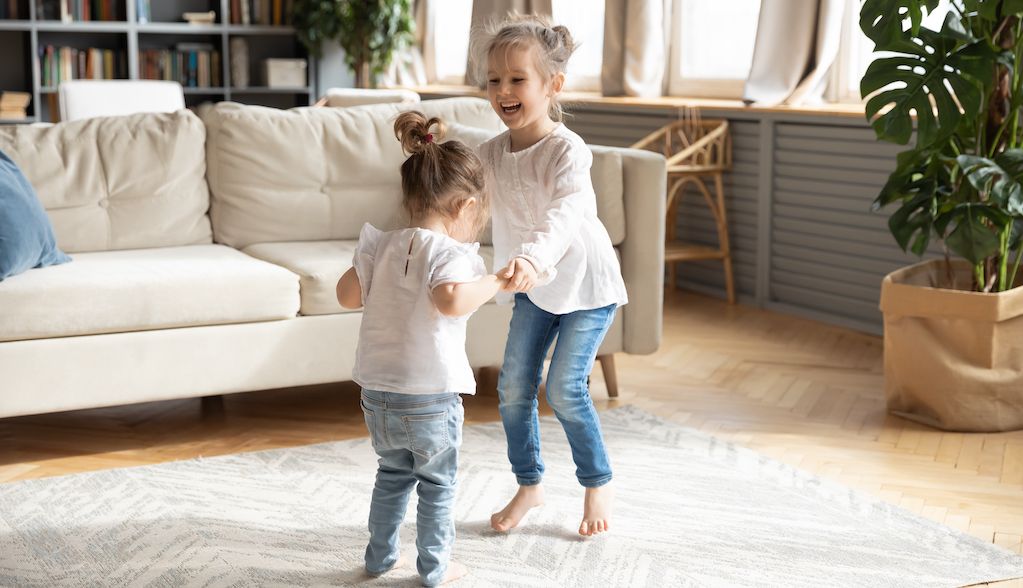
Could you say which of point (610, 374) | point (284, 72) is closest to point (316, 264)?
point (610, 374)

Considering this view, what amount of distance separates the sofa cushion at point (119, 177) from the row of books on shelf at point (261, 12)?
4356 mm

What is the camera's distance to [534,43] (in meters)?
2.10

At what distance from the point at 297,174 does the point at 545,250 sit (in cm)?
180

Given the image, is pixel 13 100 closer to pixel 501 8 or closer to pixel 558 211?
pixel 501 8

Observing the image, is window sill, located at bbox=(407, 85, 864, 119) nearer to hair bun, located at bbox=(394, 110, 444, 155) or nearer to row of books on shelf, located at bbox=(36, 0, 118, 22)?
hair bun, located at bbox=(394, 110, 444, 155)

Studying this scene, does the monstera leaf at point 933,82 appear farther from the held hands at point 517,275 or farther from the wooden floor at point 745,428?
the held hands at point 517,275

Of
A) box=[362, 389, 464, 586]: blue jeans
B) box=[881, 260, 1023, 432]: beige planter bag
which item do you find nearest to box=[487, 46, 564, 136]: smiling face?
box=[362, 389, 464, 586]: blue jeans

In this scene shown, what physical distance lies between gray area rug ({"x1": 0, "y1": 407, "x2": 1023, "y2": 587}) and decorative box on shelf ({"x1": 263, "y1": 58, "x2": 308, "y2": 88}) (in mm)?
5311

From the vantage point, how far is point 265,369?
2994 mm

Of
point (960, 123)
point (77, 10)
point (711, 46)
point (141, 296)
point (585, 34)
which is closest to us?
point (141, 296)

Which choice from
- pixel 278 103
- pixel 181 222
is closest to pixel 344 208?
pixel 181 222

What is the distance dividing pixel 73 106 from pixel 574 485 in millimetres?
3033

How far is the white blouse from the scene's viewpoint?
2098mm

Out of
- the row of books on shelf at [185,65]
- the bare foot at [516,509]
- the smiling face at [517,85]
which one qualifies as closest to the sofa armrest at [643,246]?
the bare foot at [516,509]
